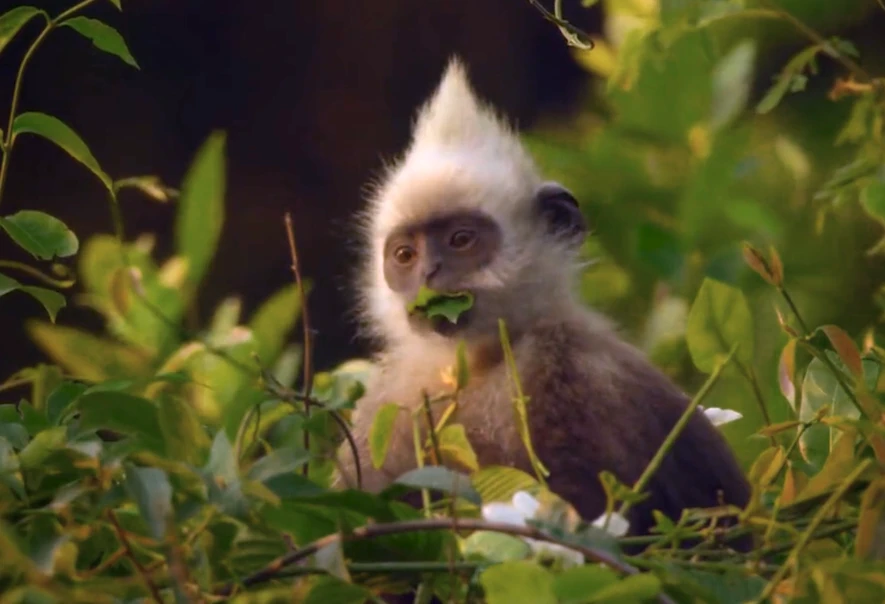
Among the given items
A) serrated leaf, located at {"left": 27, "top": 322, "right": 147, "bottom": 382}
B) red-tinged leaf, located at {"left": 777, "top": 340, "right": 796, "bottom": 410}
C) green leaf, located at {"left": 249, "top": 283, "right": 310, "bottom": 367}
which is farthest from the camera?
green leaf, located at {"left": 249, "top": 283, "right": 310, "bottom": 367}

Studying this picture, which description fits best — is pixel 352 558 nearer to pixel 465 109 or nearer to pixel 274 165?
pixel 465 109

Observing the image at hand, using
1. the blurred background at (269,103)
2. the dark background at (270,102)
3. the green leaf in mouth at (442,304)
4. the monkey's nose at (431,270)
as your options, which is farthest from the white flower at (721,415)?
the dark background at (270,102)

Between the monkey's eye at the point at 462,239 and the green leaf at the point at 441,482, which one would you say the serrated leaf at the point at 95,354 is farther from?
the monkey's eye at the point at 462,239

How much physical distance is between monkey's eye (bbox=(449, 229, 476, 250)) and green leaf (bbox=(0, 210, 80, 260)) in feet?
4.81

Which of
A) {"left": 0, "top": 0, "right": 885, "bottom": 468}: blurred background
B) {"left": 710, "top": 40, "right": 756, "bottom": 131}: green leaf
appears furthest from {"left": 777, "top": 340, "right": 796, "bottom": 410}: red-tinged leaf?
{"left": 0, "top": 0, "right": 885, "bottom": 468}: blurred background

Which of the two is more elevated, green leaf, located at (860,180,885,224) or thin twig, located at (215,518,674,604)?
green leaf, located at (860,180,885,224)

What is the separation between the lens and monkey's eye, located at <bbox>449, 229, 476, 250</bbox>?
292 cm

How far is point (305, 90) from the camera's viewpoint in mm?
5883

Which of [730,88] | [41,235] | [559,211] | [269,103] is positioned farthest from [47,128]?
[269,103]

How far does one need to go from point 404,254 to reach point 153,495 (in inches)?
74.0

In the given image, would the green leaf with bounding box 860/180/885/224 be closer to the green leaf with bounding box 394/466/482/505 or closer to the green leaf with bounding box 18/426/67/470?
the green leaf with bounding box 394/466/482/505

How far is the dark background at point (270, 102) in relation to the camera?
18.2 ft

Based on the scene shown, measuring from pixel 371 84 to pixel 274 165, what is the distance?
0.48 meters

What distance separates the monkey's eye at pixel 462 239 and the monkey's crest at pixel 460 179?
0.05 metres
